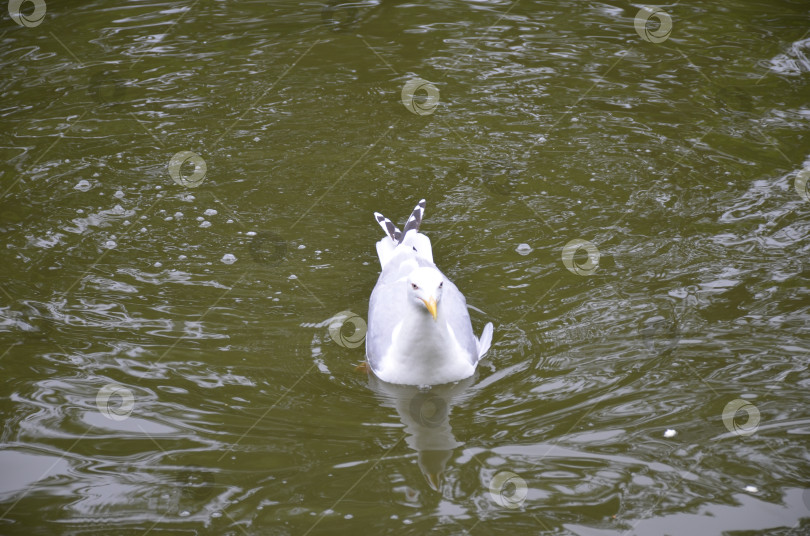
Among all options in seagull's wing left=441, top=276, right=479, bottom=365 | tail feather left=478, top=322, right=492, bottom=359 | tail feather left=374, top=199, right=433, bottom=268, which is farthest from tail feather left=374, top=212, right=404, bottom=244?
tail feather left=478, top=322, right=492, bottom=359

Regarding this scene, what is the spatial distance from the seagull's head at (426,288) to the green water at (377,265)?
0.51 metres

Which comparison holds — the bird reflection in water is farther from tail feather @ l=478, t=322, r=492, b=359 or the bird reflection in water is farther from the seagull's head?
the seagull's head

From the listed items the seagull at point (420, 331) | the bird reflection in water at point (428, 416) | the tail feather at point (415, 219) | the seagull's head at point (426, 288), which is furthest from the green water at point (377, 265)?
the seagull's head at point (426, 288)

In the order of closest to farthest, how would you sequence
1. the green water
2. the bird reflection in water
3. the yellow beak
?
the green water → the bird reflection in water → the yellow beak

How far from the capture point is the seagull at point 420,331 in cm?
454

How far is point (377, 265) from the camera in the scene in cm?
568

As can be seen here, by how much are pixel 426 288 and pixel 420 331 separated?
247 mm

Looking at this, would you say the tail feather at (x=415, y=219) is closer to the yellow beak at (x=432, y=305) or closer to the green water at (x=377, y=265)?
the green water at (x=377, y=265)

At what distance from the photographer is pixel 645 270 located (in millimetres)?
5344

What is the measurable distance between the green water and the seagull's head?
20.0 inches

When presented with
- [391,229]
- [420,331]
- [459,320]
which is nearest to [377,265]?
[391,229]

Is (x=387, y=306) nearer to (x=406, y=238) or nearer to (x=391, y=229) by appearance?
(x=406, y=238)

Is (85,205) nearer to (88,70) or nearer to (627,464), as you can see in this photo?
(88,70)

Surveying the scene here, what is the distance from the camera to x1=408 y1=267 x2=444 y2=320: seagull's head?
440 centimetres
